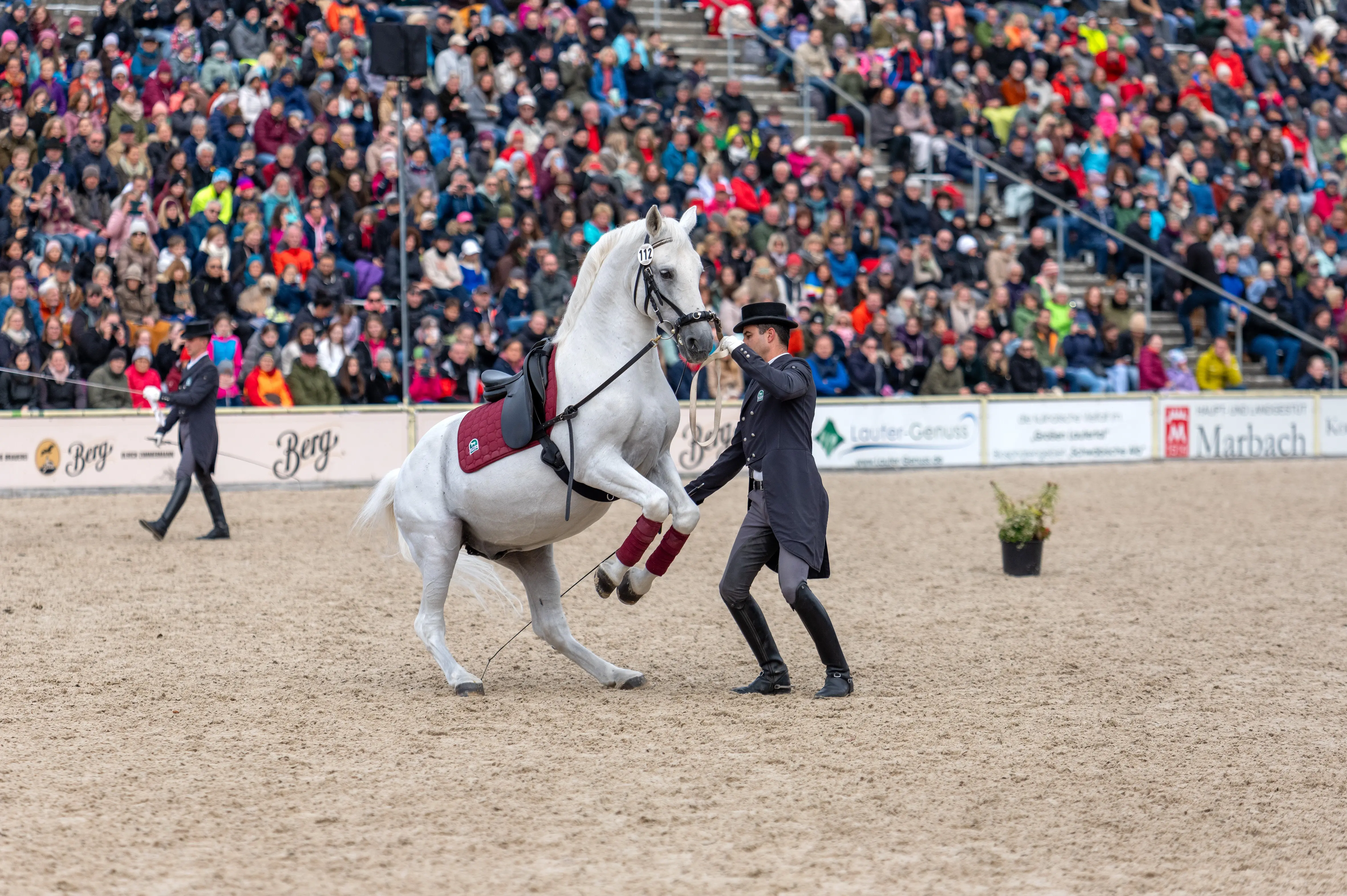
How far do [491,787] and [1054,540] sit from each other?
895cm

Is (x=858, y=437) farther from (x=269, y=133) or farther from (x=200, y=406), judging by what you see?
(x=200, y=406)

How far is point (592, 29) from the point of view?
22.0m

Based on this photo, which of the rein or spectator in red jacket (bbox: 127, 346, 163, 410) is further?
spectator in red jacket (bbox: 127, 346, 163, 410)

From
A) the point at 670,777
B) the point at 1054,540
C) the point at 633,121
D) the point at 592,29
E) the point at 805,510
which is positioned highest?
the point at 592,29

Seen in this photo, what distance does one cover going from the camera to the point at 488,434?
7270 millimetres

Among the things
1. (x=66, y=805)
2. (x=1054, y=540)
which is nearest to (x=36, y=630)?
(x=66, y=805)

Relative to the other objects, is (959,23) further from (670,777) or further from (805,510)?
(670,777)

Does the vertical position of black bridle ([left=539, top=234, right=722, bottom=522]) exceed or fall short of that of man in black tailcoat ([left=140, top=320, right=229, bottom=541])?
it exceeds it

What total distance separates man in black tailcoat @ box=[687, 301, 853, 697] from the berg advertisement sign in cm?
1100

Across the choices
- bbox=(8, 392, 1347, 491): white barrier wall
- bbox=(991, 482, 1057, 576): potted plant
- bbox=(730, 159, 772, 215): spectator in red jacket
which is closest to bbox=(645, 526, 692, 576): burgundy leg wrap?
bbox=(991, 482, 1057, 576): potted plant

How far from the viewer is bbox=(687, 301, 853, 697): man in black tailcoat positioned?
23.0 ft

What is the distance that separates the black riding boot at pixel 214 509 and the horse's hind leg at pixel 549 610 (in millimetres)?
6130

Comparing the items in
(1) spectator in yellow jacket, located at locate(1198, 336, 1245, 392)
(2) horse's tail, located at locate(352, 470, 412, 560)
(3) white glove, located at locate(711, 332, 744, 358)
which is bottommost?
(1) spectator in yellow jacket, located at locate(1198, 336, 1245, 392)

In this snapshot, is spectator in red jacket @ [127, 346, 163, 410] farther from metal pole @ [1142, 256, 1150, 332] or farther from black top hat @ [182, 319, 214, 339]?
metal pole @ [1142, 256, 1150, 332]
